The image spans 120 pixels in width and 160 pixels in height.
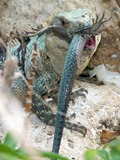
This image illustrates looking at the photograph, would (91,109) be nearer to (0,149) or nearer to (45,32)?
(45,32)

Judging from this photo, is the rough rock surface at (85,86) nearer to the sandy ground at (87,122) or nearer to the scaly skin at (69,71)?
the sandy ground at (87,122)

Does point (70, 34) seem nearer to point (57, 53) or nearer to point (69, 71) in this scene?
point (57, 53)

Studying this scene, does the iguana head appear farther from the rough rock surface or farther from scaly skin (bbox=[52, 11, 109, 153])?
the rough rock surface

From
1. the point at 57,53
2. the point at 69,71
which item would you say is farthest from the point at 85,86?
the point at 69,71

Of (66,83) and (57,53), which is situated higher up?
(57,53)

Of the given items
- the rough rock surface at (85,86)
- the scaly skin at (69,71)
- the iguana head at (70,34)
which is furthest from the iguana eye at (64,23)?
the rough rock surface at (85,86)

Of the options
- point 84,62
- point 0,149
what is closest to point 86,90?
point 84,62

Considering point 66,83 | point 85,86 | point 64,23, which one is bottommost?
point 66,83

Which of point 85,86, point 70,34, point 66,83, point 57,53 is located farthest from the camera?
point 85,86

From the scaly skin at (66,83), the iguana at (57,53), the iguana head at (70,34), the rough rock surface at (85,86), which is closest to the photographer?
the scaly skin at (66,83)
